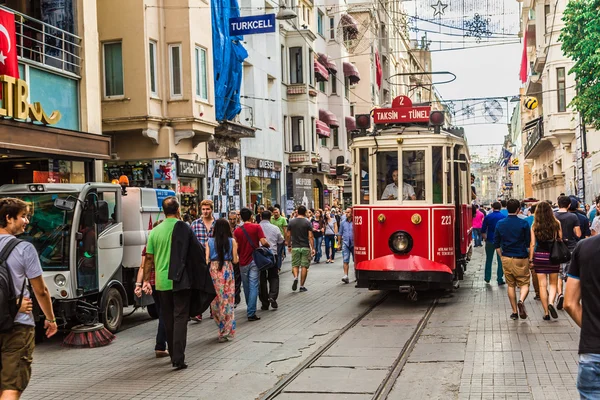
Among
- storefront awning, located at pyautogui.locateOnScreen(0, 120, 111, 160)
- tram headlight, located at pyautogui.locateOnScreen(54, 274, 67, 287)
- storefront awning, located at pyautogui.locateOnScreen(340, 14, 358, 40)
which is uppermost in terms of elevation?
storefront awning, located at pyautogui.locateOnScreen(340, 14, 358, 40)

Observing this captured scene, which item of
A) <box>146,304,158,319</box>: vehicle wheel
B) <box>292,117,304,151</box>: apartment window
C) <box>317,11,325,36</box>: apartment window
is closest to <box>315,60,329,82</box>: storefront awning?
<box>292,117,304,151</box>: apartment window

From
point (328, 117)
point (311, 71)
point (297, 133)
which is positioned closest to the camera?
point (297, 133)

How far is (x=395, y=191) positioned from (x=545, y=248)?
324 centimetres

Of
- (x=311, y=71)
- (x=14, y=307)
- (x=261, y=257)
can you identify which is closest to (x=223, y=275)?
(x=261, y=257)

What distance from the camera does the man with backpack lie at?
539 centimetres

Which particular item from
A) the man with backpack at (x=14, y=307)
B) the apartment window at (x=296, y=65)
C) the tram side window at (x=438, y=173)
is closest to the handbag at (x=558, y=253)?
the tram side window at (x=438, y=173)

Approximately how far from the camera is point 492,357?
8992 mm

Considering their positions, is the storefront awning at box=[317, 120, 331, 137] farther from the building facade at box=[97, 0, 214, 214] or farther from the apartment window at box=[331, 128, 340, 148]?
the building facade at box=[97, 0, 214, 214]

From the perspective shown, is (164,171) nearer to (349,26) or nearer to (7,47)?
(7,47)

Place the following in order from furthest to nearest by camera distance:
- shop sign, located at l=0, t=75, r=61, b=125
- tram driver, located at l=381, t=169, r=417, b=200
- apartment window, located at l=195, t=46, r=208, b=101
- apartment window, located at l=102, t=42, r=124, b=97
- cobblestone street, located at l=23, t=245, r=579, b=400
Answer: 1. apartment window, located at l=195, t=46, r=208, b=101
2. apartment window, located at l=102, t=42, r=124, b=97
3. shop sign, located at l=0, t=75, r=61, b=125
4. tram driver, located at l=381, t=169, r=417, b=200
5. cobblestone street, located at l=23, t=245, r=579, b=400

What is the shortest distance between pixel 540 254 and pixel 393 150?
11.7 feet

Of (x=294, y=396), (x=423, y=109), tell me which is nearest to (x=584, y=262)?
(x=294, y=396)

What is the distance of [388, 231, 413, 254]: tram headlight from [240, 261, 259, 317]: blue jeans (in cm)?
257

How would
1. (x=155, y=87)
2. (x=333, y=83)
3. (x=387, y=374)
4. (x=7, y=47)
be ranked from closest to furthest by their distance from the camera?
(x=387, y=374), (x=7, y=47), (x=155, y=87), (x=333, y=83)
